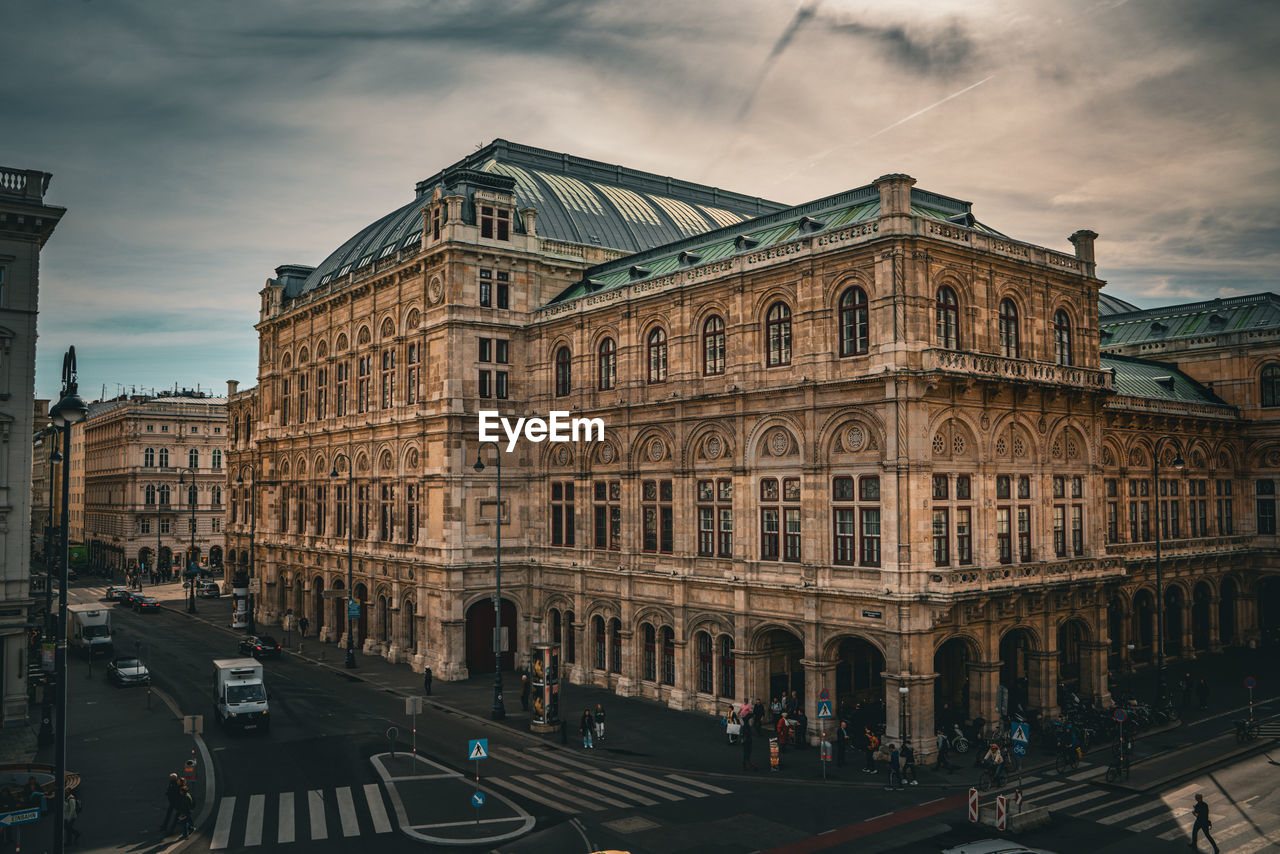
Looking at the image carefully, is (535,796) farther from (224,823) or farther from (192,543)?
(192,543)

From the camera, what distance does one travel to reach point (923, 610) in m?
34.1

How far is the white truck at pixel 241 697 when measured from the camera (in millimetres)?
38625

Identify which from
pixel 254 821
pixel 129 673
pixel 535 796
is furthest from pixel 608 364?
pixel 129 673

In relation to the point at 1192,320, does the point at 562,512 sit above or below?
below

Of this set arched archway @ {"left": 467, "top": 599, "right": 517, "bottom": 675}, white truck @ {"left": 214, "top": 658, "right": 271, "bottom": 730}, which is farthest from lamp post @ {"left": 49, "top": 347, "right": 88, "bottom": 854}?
arched archway @ {"left": 467, "top": 599, "right": 517, "bottom": 675}

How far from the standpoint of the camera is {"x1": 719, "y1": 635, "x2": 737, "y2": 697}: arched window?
136 ft

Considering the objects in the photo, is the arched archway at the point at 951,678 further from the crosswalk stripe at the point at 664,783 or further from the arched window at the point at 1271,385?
the arched window at the point at 1271,385

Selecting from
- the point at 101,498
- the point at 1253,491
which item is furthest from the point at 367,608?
the point at 101,498

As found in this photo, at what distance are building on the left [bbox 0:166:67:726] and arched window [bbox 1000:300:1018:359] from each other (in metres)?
38.6

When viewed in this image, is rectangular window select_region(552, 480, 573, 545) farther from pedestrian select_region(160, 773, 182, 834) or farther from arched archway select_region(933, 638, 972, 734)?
pedestrian select_region(160, 773, 182, 834)

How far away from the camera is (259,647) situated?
57.9 meters

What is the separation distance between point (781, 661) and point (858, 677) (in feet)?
12.3

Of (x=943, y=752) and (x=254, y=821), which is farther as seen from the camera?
(x=943, y=752)

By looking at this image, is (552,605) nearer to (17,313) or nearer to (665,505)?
(665,505)
